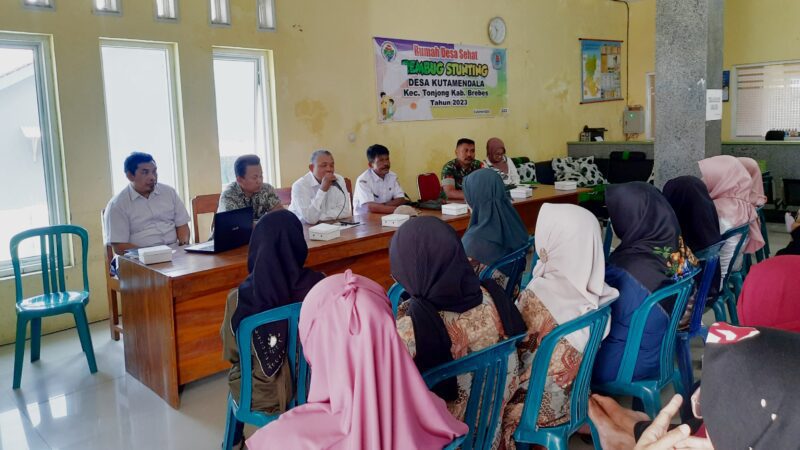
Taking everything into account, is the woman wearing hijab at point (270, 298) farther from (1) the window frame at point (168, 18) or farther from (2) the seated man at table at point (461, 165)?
(2) the seated man at table at point (461, 165)

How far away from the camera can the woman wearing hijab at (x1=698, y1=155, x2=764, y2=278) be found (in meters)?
3.88

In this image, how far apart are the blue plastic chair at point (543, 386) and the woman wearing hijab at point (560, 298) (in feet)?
0.08

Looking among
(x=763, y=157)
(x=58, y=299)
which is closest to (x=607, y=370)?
(x=58, y=299)

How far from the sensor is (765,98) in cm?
905

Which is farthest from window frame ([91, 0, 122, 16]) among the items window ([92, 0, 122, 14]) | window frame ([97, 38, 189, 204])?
window frame ([97, 38, 189, 204])

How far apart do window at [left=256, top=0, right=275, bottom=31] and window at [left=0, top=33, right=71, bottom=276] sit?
171 centimetres

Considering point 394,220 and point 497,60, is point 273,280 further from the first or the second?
point 497,60

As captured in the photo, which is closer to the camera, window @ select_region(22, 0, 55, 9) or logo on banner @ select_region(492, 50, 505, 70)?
window @ select_region(22, 0, 55, 9)

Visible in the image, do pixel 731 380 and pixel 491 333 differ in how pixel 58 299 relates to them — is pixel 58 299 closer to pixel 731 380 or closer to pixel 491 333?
pixel 491 333

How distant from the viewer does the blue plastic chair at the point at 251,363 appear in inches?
87.6

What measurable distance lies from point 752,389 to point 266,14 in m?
5.32

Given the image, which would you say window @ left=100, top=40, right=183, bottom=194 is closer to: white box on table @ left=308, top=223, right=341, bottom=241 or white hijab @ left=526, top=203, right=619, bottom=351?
white box on table @ left=308, top=223, right=341, bottom=241

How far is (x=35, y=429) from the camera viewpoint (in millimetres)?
3037

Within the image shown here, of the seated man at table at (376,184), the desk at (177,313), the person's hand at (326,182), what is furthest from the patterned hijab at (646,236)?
the seated man at table at (376,184)
